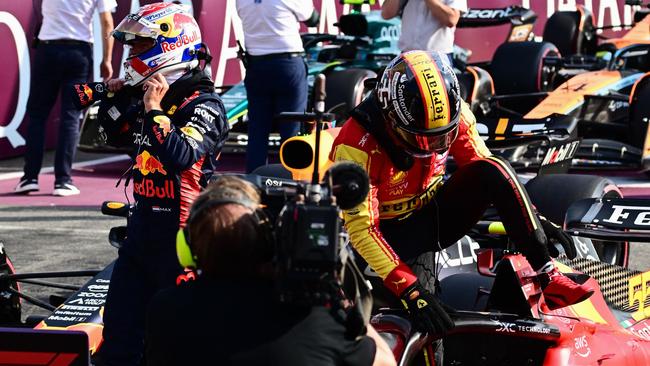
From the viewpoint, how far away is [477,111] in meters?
11.2

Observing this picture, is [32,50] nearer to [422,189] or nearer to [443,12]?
[443,12]

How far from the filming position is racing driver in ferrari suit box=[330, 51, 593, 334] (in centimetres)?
421

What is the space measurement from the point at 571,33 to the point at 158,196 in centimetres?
1058

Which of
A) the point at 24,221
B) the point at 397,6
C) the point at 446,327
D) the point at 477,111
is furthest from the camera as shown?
the point at 477,111

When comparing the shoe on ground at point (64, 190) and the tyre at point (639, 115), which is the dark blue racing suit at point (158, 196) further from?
the tyre at point (639, 115)

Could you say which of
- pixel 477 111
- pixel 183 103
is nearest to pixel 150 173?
pixel 183 103

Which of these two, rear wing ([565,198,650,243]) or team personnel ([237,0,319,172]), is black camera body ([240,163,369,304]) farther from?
team personnel ([237,0,319,172])

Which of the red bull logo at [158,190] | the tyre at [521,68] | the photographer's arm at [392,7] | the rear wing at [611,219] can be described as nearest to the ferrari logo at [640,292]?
the rear wing at [611,219]

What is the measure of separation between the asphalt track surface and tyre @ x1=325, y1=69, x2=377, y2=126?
101cm

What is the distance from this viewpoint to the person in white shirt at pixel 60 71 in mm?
9281

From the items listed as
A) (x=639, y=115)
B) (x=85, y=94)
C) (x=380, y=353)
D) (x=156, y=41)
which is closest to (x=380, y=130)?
(x=156, y=41)

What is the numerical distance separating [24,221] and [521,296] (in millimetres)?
4668

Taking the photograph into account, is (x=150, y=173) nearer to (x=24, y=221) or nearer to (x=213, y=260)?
(x=213, y=260)

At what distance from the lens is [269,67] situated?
846 cm
